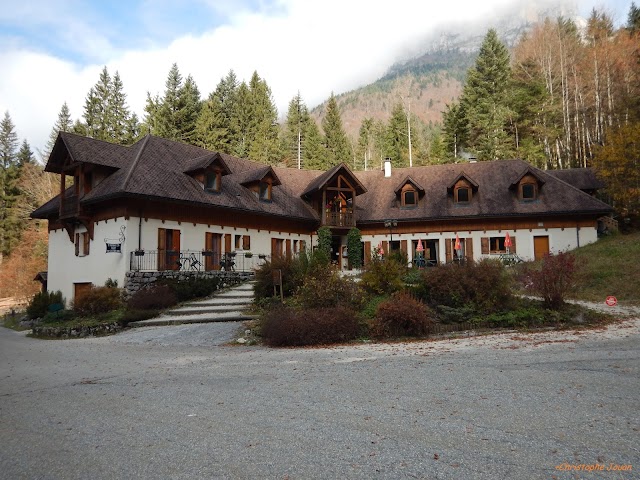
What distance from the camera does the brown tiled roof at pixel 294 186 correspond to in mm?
23547

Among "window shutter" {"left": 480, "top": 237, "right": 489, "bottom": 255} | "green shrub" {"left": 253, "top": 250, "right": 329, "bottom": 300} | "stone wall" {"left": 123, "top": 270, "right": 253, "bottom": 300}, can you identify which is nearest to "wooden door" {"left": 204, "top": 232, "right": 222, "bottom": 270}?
"stone wall" {"left": 123, "top": 270, "right": 253, "bottom": 300}

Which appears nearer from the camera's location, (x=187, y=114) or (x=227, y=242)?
(x=227, y=242)

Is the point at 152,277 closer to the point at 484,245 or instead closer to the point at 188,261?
the point at 188,261

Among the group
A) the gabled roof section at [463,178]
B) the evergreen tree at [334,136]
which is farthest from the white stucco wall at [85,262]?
the evergreen tree at [334,136]

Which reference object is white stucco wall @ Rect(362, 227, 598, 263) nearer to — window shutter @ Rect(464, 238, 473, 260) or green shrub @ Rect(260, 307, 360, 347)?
window shutter @ Rect(464, 238, 473, 260)

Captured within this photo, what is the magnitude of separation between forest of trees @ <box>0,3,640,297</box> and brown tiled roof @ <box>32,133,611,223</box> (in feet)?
18.0

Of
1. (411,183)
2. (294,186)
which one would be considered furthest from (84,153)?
(411,183)

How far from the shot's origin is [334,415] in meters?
5.42

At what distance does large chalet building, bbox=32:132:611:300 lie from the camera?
22.8m

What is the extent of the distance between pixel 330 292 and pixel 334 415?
9156 millimetres

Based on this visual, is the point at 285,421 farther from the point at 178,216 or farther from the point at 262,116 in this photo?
the point at 262,116

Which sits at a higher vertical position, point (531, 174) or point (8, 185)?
point (8, 185)

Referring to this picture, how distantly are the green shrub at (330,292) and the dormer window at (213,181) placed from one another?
13.0 metres

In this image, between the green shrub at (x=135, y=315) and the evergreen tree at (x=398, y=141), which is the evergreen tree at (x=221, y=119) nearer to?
the evergreen tree at (x=398, y=141)
